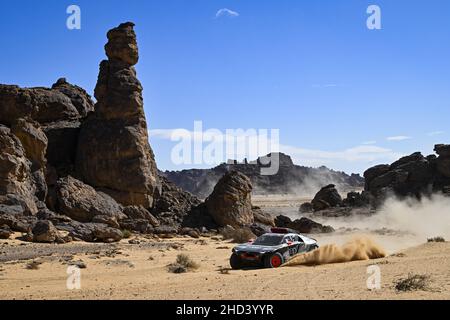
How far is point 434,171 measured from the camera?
61.2 meters

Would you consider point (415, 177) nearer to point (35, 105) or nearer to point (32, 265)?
point (35, 105)

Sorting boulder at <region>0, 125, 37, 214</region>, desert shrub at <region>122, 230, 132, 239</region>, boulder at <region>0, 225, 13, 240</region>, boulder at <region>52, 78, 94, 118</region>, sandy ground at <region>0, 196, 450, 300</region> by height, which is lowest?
desert shrub at <region>122, 230, 132, 239</region>

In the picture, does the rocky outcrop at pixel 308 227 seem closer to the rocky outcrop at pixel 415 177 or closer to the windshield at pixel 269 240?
the windshield at pixel 269 240

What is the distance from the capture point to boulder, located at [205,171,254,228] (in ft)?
125

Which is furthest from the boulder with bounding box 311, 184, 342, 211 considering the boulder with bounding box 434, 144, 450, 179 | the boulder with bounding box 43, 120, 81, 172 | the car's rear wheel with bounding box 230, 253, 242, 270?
the car's rear wheel with bounding box 230, 253, 242, 270

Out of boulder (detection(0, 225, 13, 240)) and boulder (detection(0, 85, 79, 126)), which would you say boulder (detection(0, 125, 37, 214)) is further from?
boulder (detection(0, 225, 13, 240))

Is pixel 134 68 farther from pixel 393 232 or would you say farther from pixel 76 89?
pixel 393 232

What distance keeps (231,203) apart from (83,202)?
11642mm

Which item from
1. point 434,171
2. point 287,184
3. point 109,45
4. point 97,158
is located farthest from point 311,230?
point 287,184

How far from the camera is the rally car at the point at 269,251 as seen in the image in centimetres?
1742

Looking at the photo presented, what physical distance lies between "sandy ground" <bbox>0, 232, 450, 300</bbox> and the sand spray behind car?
929 millimetres
